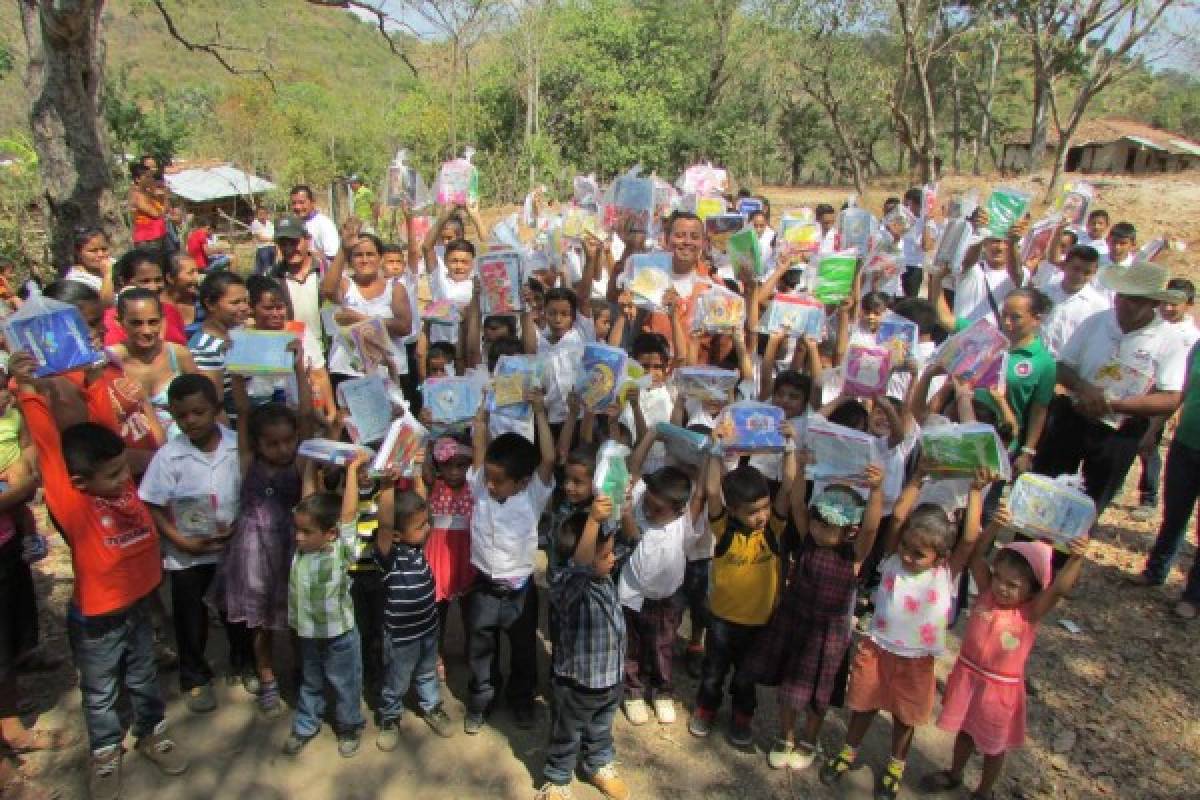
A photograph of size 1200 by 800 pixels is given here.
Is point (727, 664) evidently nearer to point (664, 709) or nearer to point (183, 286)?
point (664, 709)

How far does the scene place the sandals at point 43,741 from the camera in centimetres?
327

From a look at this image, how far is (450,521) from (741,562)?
53.3 inches

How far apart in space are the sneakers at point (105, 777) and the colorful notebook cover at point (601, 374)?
248 centimetres

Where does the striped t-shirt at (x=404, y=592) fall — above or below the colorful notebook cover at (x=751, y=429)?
below

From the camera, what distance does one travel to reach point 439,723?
350 cm

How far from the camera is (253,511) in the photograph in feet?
11.0

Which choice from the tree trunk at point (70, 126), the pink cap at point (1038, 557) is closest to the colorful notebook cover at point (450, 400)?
the pink cap at point (1038, 557)

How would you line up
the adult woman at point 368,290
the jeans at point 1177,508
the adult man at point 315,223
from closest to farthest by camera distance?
the jeans at point 1177,508, the adult woman at point 368,290, the adult man at point 315,223

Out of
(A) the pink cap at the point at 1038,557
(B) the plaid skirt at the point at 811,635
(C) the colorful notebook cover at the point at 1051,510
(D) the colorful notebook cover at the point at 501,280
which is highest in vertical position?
(D) the colorful notebook cover at the point at 501,280

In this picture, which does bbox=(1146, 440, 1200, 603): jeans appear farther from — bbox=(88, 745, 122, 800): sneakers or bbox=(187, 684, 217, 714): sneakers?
bbox=(88, 745, 122, 800): sneakers

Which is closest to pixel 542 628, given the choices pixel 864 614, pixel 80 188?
pixel 864 614

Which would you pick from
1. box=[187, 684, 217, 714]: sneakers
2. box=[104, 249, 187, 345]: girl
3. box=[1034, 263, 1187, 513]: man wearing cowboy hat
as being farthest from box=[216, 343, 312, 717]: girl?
box=[1034, 263, 1187, 513]: man wearing cowboy hat

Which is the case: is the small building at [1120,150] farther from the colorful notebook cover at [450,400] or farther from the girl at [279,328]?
the colorful notebook cover at [450,400]

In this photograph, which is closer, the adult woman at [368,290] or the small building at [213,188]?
the adult woman at [368,290]
